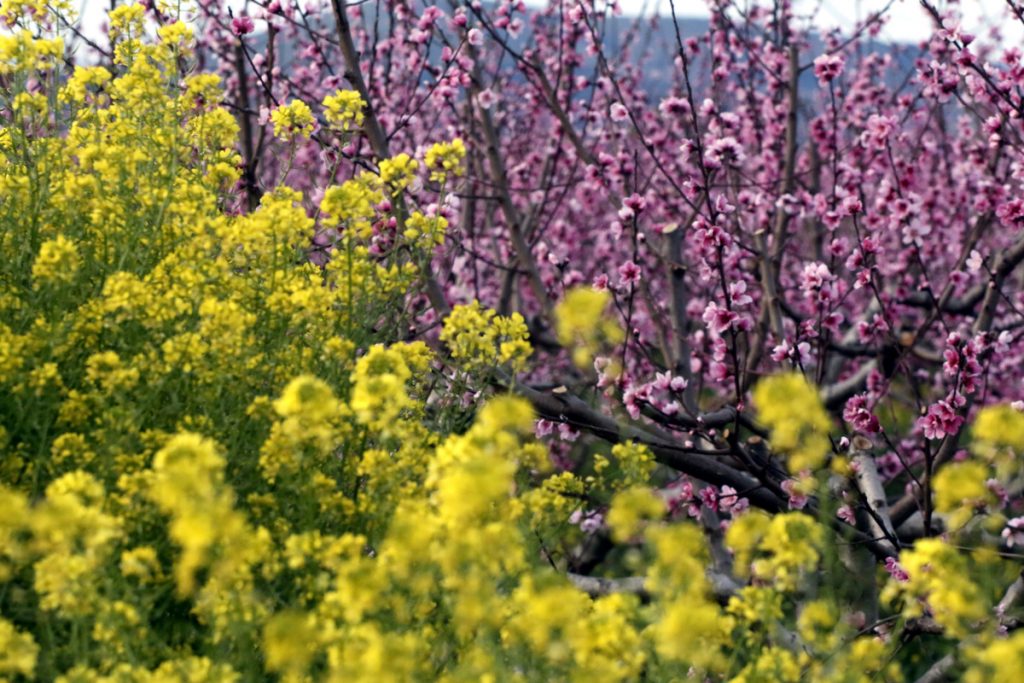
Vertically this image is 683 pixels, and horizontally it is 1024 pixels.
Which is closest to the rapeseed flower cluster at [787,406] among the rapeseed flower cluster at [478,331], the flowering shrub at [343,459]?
the flowering shrub at [343,459]

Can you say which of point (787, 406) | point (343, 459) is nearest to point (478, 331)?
point (343, 459)

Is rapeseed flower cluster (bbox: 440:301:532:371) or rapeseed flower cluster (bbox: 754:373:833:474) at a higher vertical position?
rapeseed flower cluster (bbox: 440:301:532:371)

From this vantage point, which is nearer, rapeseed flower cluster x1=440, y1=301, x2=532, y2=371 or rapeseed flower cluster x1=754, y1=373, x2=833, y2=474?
rapeseed flower cluster x1=754, y1=373, x2=833, y2=474

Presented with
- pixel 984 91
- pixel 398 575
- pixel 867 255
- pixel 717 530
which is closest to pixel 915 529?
pixel 717 530

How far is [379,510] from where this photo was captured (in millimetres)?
2850

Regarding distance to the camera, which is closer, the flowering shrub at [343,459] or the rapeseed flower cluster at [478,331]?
the flowering shrub at [343,459]

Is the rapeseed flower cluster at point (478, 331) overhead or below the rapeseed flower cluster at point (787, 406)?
overhead

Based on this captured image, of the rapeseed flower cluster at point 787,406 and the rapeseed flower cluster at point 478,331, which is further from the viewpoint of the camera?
the rapeseed flower cluster at point 478,331

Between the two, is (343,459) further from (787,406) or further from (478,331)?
(787,406)

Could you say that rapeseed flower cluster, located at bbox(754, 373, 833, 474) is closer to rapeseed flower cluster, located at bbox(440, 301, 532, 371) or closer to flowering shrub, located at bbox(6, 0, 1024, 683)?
flowering shrub, located at bbox(6, 0, 1024, 683)

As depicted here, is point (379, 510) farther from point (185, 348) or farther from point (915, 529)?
point (915, 529)

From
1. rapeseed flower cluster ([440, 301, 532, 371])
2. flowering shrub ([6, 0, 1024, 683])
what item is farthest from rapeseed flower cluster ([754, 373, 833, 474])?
rapeseed flower cluster ([440, 301, 532, 371])

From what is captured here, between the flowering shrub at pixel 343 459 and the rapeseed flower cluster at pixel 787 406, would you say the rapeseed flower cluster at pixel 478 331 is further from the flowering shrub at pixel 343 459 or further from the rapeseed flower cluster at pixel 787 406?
the rapeseed flower cluster at pixel 787 406

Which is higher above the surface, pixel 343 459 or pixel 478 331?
pixel 478 331
